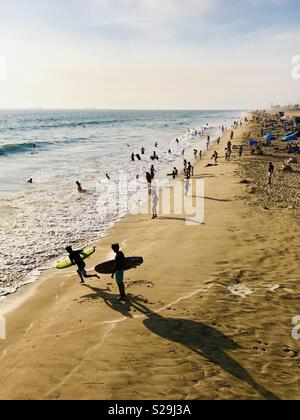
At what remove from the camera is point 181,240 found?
17219 millimetres

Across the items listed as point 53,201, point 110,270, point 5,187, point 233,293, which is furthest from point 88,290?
point 5,187

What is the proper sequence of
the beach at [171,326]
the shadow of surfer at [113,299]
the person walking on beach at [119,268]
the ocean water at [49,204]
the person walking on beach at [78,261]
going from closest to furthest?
the beach at [171,326], the shadow of surfer at [113,299], the person walking on beach at [119,268], the person walking on beach at [78,261], the ocean water at [49,204]

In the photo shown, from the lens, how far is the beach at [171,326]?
7.90 meters

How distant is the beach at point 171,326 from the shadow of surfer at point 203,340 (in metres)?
0.03

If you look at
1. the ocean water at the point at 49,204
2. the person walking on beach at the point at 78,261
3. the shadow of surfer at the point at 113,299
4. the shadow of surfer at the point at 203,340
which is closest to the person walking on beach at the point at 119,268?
the shadow of surfer at the point at 113,299

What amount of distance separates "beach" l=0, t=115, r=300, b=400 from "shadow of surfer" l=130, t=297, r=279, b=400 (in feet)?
0.09

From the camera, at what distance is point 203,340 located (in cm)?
934

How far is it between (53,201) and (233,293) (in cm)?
1904

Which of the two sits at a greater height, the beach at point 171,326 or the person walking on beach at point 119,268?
the person walking on beach at point 119,268

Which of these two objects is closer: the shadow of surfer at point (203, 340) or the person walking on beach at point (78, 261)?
the shadow of surfer at point (203, 340)

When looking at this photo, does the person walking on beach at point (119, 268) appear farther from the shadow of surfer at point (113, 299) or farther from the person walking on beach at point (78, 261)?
the person walking on beach at point (78, 261)

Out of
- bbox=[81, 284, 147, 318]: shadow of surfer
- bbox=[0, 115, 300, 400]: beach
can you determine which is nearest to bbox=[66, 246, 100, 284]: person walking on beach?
bbox=[0, 115, 300, 400]: beach

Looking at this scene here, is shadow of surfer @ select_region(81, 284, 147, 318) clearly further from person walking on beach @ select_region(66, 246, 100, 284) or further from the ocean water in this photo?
the ocean water

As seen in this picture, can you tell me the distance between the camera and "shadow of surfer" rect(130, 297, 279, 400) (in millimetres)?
8094
